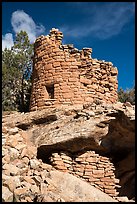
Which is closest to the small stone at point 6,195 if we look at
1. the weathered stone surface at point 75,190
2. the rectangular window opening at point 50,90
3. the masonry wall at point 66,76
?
the weathered stone surface at point 75,190

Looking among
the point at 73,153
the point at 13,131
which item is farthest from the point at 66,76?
the point at 73,153

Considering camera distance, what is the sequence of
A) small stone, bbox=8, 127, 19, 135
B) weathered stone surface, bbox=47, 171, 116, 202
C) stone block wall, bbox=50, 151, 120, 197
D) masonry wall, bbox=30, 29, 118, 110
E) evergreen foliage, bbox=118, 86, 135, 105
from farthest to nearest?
evergreen foliage, bbox=118, 86, 135, 105 < masonry wall, bbox=30, 29, 118, 110 < small stone, bbox=8, 127, 19, 135 < stone block wall, bbox=50, 151, 120, 197 < weathered stone surface, bbox=47, 171, 116, 202

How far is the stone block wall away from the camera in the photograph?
8.73m

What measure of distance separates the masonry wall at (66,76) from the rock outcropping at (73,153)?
974mm

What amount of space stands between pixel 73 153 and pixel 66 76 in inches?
135

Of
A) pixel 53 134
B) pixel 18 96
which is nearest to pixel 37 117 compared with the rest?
pixel 53 134

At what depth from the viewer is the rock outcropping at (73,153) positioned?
25.3ft

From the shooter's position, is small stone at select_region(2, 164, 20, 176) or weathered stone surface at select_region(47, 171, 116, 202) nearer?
weathered stone surface at select_region(47, 171, 116, 202)

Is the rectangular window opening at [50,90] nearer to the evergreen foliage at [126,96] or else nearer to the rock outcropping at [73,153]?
the rock outcropping at [73,153]

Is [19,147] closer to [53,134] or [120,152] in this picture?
[53,134]

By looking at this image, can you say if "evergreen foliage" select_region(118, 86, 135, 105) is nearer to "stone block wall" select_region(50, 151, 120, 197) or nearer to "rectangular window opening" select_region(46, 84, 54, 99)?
"rectangular window opening" select_region(46, 84, 54, 99)

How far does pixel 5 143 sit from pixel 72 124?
2073 mm

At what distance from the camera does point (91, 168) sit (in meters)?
8.88

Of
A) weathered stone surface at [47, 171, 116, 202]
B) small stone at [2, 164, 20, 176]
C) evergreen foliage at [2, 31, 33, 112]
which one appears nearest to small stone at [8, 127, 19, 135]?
small stone at [2, 164, 20, 176]
